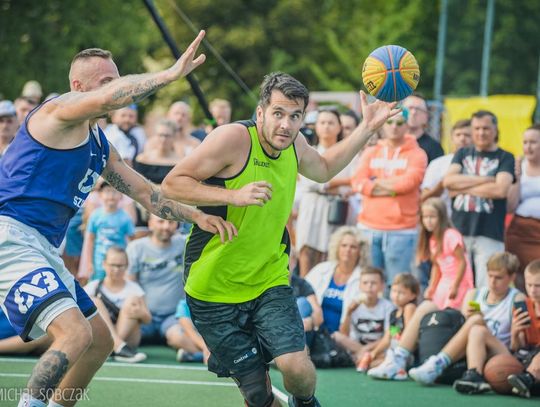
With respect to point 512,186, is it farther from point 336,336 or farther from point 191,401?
point 191,401

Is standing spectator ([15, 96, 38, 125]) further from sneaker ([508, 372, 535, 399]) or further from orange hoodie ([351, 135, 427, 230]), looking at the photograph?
sneaker ([508, 372, 535, 399])

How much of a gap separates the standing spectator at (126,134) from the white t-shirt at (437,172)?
12.1ft

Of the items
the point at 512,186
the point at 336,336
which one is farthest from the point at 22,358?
the point at 512,186

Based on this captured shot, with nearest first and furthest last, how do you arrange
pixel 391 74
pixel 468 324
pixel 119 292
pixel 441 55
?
pixel 391 74 < pixel 468 324 < pixel 119 292 < pixel 441 55

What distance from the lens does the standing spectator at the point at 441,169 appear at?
10.4 m

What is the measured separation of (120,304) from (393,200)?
3.07m

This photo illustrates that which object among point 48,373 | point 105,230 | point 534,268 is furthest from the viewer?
point 105,230

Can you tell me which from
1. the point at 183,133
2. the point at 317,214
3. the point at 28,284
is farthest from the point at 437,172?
the point at 28,284

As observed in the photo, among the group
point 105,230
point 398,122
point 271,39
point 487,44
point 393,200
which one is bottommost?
point 105,230

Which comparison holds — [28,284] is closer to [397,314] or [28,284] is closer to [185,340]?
[185,340]

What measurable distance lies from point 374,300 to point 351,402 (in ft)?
6.52

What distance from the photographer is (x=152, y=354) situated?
10.2m

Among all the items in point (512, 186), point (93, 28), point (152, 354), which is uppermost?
point (93, 28)

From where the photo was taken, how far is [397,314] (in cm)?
965
